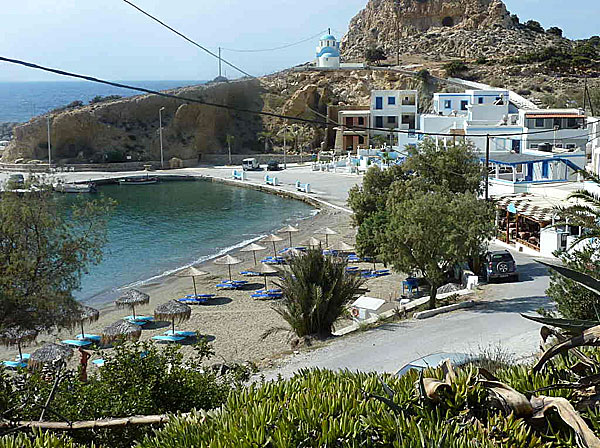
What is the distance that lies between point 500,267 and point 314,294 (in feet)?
24.1

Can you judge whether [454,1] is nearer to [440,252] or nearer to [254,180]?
[254,180]

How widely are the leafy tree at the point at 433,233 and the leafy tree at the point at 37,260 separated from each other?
8.32 meters

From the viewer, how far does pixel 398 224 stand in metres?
18.7

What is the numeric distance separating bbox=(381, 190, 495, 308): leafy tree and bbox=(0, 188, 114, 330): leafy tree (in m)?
8.32

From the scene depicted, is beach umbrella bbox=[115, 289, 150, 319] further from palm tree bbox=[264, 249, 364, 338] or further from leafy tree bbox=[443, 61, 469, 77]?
leafy tree bbox=[443, 61, 469, 77]

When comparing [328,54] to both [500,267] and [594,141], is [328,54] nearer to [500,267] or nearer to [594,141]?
[594,141]

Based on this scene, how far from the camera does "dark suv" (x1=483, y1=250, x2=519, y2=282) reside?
2100 cm

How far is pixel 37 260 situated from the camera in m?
13.2

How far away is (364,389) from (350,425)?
0.78 m

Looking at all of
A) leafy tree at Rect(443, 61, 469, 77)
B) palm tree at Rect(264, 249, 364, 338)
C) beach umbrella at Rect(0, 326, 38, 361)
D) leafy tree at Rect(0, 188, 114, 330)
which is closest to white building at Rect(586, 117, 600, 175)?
palm tree at Rect(264, 249, 364, 338)

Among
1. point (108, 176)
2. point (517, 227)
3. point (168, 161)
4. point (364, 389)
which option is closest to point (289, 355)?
point (364, 389)

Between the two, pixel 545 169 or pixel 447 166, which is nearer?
pixel 447 166

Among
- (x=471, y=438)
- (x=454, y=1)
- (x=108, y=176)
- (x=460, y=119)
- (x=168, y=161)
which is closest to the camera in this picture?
(x=471, y=438)

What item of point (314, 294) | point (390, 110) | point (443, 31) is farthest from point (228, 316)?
point (443, 31)
